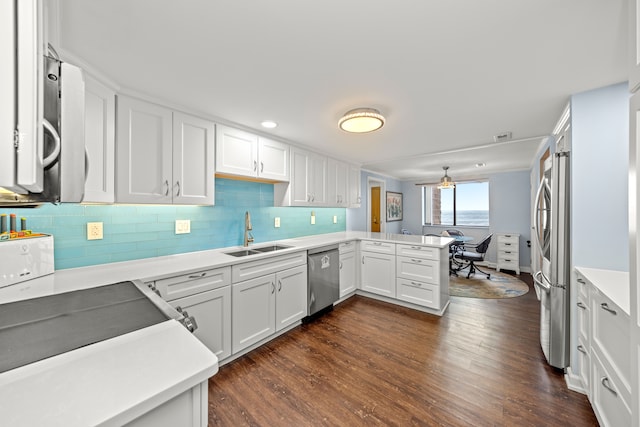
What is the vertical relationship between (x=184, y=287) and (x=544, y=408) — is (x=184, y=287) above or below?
above

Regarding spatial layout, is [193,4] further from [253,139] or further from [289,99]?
[253,139]

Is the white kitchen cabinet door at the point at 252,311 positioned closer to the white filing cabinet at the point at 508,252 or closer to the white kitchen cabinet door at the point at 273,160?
the white kitchen cabinet door at the point at 273,160

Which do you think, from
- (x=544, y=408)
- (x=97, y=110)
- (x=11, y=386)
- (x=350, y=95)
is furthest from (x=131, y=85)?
(x=544, y=408)

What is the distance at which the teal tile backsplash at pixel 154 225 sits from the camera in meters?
1.76

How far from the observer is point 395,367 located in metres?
2.07

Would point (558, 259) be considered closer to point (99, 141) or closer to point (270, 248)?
point (270, 248)

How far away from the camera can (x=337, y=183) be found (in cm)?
396

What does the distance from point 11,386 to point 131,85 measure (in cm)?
187

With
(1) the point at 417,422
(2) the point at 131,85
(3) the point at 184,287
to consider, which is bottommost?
(1) the point at 417,422

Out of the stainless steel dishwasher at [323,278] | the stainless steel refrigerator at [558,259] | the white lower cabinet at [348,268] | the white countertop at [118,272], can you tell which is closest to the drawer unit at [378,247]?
the white lower cabinet at [348,268]

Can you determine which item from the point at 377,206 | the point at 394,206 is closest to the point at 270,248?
the point at 377,206

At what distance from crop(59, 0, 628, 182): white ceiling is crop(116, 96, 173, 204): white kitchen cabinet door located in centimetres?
15

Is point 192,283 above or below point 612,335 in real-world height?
above

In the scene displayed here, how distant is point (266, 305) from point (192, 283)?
0.77m
